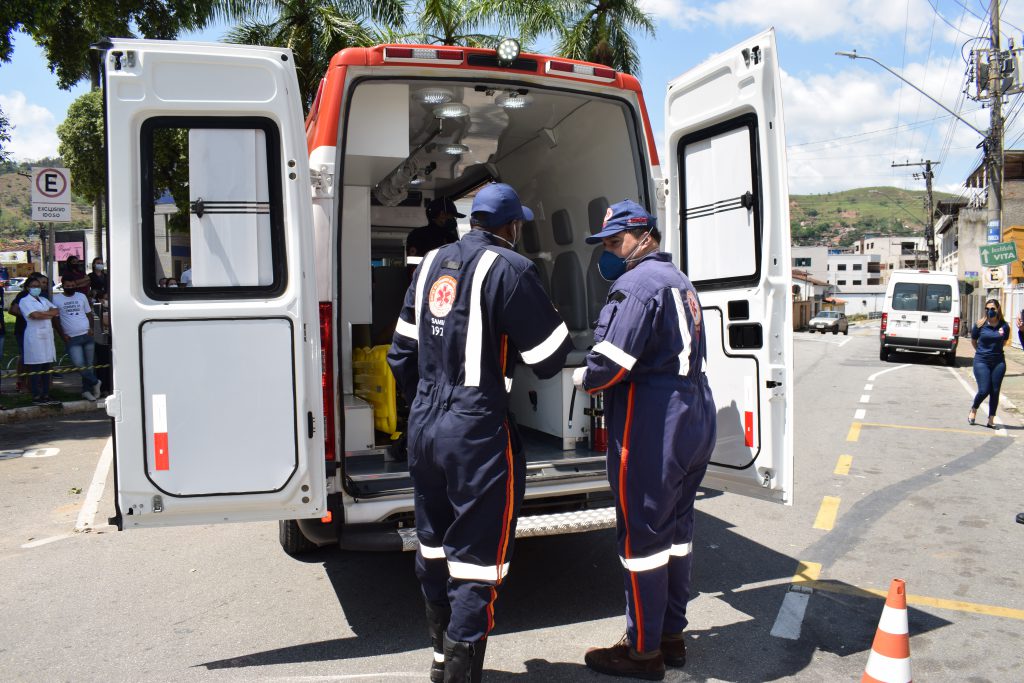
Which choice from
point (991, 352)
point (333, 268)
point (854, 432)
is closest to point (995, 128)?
point (991, 352)

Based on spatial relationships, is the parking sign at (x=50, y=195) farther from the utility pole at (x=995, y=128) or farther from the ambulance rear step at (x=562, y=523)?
the utility pole at (x=995, y=128)

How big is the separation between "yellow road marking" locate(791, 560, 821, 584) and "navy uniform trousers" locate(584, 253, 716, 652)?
1634 millimetres

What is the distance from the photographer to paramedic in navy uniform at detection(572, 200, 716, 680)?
353cm

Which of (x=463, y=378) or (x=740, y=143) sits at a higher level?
(x=740, y=143)

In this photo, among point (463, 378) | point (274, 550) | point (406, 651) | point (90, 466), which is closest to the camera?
point (463, 378)

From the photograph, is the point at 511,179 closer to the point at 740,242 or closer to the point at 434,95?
the point at 434,95

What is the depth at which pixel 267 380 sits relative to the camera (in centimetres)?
351

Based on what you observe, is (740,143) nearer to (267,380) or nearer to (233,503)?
(267,380)

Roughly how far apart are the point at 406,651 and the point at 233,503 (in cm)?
108

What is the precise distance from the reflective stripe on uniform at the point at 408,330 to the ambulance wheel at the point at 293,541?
2068 millimetres

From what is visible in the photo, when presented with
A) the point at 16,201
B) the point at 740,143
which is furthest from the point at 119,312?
the point at 16,201

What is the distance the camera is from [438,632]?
11.4 ft

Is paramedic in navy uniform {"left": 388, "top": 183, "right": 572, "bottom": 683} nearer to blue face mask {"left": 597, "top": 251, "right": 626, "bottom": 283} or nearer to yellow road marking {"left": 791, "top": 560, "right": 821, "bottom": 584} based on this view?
blue face mask {"left": 597, "top": 251, "right": 626, "bottom": 283}

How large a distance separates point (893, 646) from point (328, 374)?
2.54m
